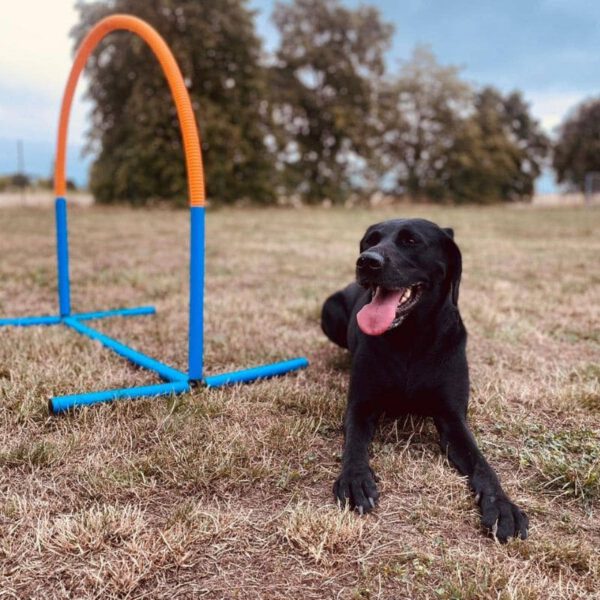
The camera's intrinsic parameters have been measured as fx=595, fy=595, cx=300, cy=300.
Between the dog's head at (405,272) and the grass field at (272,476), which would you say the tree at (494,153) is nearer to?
the grass field at (272,476)

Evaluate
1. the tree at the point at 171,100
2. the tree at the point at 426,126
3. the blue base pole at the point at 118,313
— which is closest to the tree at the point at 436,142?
the tree at the point at 426,126

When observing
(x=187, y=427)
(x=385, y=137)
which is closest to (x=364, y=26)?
(x=385, y=137)

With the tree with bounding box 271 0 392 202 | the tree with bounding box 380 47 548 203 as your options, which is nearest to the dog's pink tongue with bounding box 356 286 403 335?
the tree with bounding box 271 0 392 202

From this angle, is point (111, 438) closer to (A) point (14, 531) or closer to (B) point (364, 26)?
(A) point (14, 531)

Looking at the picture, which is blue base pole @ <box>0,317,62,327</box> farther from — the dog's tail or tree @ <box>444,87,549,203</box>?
tree @ <box>444,87,549,203</box>

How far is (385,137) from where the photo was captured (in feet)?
118

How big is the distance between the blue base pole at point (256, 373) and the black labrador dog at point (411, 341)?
82 cm

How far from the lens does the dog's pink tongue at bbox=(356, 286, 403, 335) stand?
2.71m

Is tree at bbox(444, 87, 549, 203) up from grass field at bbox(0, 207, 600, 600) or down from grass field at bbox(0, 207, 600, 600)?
up

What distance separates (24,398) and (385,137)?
3510 centimetres

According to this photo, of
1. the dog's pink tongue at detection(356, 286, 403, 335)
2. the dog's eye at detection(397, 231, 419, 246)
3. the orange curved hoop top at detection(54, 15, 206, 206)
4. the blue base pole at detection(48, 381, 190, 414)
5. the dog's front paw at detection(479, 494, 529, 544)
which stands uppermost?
the orange curved hoop top at detection(54, 15, 206, 206)

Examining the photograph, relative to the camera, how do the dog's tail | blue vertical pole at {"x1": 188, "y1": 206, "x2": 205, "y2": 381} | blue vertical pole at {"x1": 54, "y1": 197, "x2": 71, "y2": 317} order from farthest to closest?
blue vertical pole at {"x1": 54, "y1": 197, "x2": 71, "y2": 317}, the dog's tail, blue vertical pole at {"x1": 188, "y1": 206, "x2": 205, "y2": 381}

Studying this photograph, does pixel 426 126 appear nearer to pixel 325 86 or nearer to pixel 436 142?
pixel 436 142

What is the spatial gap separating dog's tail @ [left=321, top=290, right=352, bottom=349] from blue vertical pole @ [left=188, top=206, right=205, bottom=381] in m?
1.05
